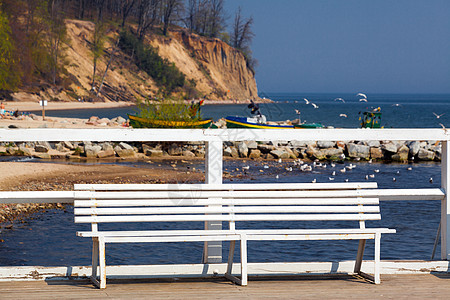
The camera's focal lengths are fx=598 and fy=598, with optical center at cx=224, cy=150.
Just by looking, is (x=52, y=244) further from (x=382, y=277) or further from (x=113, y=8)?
(x=113, y=8)

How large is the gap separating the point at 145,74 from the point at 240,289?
285 ft

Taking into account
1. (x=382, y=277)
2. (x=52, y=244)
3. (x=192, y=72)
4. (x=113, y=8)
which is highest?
(x=113, y=8)

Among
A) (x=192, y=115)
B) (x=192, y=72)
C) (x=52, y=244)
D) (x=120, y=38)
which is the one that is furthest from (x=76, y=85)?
(x=52, y=244)

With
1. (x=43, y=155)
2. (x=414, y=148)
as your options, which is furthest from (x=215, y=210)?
(x=414, y=148)

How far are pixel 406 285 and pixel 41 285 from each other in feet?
8.85

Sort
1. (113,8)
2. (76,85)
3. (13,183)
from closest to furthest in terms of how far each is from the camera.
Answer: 1. (13,183)
2. (76,85)
3. (113,8)

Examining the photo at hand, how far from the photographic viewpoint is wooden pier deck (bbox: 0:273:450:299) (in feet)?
13.4

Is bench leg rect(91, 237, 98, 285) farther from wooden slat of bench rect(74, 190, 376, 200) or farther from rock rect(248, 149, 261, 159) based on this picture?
rock rect(248, 149, 261, 159)

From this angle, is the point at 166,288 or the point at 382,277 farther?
the point at 382,277

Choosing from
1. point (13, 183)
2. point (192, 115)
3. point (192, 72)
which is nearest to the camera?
point (13, 183)

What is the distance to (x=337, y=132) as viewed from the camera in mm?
4777

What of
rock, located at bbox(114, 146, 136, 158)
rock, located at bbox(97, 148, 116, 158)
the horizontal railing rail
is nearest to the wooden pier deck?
the horizontal railing rail

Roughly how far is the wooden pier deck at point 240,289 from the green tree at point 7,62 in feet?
173

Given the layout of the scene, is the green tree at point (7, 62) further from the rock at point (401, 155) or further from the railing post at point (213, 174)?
the railing post at point (213, 174)
